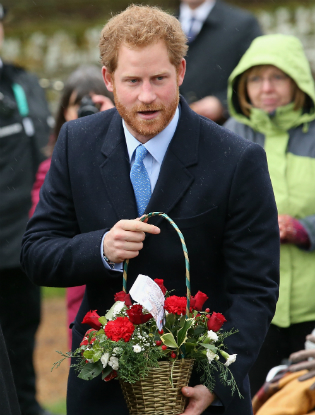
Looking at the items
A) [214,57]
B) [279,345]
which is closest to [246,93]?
[214,57]

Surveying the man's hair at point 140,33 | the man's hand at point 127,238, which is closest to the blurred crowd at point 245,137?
the man's hand at point 127,238

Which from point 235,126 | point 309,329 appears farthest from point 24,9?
point 309,329

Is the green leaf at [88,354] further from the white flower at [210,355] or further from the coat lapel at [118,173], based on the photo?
the coat lapel at [118,173]

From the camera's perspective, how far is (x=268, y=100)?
13.5 ft

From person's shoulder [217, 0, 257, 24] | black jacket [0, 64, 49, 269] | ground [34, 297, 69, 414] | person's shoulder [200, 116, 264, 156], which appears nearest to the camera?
person's shoulder [200, 116, 264, 156]

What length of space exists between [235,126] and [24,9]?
7.57 m

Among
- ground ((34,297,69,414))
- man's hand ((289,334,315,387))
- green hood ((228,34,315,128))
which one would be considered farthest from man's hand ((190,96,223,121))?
ground ((34,297,69,414))

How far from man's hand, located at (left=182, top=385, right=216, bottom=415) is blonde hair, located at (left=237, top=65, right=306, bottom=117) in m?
2.13

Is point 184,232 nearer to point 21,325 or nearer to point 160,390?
point 160,390

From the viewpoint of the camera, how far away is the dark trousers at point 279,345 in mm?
3873

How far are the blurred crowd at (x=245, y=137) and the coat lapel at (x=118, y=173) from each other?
667 mm

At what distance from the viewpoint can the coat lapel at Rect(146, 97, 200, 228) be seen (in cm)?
253

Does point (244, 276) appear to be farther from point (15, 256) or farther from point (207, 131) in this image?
point (15, 256)

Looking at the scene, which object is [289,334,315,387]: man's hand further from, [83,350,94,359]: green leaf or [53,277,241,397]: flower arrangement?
[83,350,94,359]: green leaf
